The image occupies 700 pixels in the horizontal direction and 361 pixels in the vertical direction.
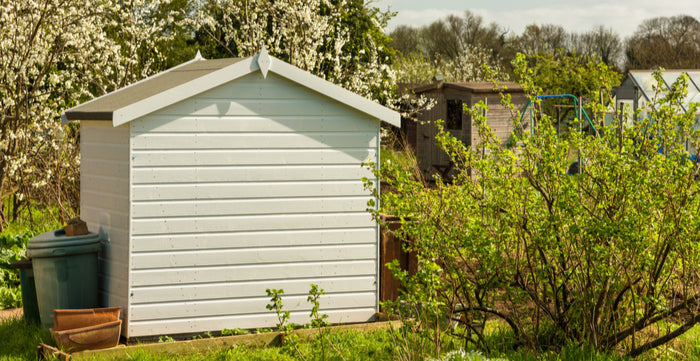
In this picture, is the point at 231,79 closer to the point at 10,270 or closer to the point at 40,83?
the point at 10,270

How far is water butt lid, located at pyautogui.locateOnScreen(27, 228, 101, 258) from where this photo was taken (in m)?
7.35

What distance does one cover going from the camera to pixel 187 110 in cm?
750

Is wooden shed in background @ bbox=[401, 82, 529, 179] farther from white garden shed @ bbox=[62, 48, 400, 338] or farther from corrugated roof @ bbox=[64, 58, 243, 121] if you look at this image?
white garden shed @ bbox=[62, 48, 400, 338]

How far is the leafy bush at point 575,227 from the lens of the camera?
573cm

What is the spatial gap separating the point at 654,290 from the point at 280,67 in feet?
12.5

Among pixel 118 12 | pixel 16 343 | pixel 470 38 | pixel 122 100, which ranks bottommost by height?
pixel 16 343

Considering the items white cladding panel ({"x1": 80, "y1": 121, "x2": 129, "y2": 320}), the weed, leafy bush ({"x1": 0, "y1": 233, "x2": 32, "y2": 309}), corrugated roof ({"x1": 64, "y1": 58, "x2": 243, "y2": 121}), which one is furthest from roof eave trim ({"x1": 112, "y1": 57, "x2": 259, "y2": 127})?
leafy bush ({"x1": 0, "y1": 233, "x2": 32, "y2": 309})

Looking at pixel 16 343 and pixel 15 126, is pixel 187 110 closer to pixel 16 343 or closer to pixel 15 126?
pixel 16 343

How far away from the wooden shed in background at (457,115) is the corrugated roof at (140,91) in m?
12.8

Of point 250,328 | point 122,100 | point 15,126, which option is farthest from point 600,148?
point 15,126

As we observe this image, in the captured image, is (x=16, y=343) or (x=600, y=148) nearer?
(x=600, y=148)

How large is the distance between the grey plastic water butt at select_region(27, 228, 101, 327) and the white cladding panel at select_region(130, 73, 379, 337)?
0.52 m

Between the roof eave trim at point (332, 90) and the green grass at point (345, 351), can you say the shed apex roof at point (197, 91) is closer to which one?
the roof eave trim at point (332, 90)

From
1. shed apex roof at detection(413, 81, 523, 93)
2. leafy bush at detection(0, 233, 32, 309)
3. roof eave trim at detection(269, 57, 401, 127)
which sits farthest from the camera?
shed apex roof at detection(413, 81, 523, 93)
